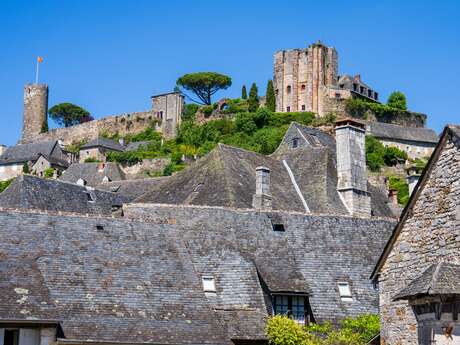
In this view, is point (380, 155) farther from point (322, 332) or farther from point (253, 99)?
point (322, 332)

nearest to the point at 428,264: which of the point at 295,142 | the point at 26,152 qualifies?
the point at 295,142

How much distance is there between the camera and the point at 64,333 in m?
20.3

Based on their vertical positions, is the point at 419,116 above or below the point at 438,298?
above

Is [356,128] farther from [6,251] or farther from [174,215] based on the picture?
[6,251]

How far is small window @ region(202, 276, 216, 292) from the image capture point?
24578 mm

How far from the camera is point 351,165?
38500 mm

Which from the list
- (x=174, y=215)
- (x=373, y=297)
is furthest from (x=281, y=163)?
(x=373, y=297)

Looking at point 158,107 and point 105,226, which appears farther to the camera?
point 158,107

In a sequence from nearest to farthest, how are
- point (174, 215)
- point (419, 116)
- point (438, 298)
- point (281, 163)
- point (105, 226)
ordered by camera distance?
point (438, 298)
point (105, 226)
point (174, 215)
point (281, 163)
point (419, 116)

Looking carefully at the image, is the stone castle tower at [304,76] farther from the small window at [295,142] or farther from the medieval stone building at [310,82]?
the small window at [295,142]

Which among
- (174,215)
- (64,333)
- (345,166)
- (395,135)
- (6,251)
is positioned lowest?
(64,333)

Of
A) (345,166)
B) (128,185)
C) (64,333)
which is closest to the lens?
(64,333)

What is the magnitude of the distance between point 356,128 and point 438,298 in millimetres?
24919

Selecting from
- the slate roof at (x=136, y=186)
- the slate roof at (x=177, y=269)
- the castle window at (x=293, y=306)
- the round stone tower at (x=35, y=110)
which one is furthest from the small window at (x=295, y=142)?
the round stone tower at (x=35, y=110)
